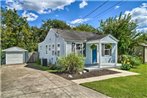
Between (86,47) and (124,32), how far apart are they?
290 inches

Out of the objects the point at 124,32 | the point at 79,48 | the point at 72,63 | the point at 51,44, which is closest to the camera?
the point at 72,63

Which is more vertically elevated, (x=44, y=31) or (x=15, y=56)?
(x=44, y=31)

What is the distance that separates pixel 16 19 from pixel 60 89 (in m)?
26.7

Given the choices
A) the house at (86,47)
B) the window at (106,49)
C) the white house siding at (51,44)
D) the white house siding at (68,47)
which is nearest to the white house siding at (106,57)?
the house at (86,47)

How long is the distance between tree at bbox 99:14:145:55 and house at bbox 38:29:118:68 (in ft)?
13.4

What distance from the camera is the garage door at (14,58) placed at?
2383 centimetres

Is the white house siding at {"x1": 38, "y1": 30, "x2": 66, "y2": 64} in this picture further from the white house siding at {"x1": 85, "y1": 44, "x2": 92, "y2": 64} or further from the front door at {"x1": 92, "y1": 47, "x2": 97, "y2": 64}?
the front door at {"x1": 92, "y1": 47, "x2": 97, "y2": 64}

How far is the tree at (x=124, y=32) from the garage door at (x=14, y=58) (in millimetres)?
13743

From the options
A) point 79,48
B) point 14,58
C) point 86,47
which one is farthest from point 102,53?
point 14,58

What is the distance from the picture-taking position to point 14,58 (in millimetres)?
24312

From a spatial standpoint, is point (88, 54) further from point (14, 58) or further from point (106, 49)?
point (14, 58)

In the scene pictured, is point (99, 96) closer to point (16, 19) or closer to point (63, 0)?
point (63, 0)

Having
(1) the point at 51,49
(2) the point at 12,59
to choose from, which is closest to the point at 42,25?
(2) the point at 12,59

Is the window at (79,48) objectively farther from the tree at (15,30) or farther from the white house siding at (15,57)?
the tree at (15,30)
